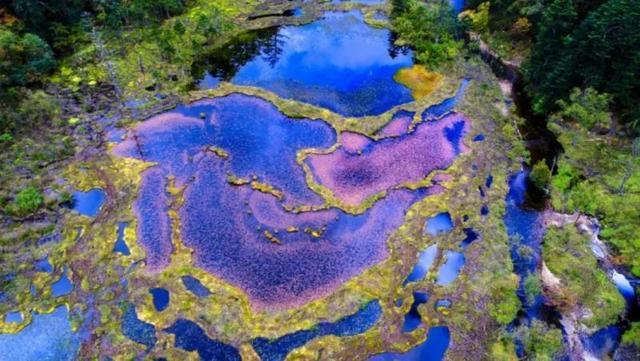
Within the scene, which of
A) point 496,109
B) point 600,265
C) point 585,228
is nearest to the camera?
point 600,265

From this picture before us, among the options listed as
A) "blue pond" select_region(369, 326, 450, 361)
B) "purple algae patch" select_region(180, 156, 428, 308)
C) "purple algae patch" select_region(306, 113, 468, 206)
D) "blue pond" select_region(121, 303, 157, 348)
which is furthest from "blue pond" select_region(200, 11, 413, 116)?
"blue pond" select_region(121, 303, 157, 348)

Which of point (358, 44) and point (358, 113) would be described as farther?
point (358, 44)

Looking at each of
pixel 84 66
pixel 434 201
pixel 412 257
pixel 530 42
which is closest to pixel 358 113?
pixel 434 201

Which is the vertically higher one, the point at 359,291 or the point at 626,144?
the point at 626,144

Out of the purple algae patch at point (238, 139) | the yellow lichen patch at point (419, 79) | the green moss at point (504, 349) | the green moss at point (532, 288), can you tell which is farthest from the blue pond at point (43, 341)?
the yellow lichen patch at point (419, 79)

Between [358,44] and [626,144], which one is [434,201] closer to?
[626,144]

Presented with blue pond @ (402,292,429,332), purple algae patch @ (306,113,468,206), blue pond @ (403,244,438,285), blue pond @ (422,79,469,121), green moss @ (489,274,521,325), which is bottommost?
blue pond @ (402,292,429,332)

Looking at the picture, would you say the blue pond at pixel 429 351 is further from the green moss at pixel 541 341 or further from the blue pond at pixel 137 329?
the blue pond at pixel 137 329

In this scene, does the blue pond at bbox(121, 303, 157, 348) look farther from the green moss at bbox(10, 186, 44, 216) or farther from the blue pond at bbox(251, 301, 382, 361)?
the green moss at bbox(10, 186, 44, 216)
